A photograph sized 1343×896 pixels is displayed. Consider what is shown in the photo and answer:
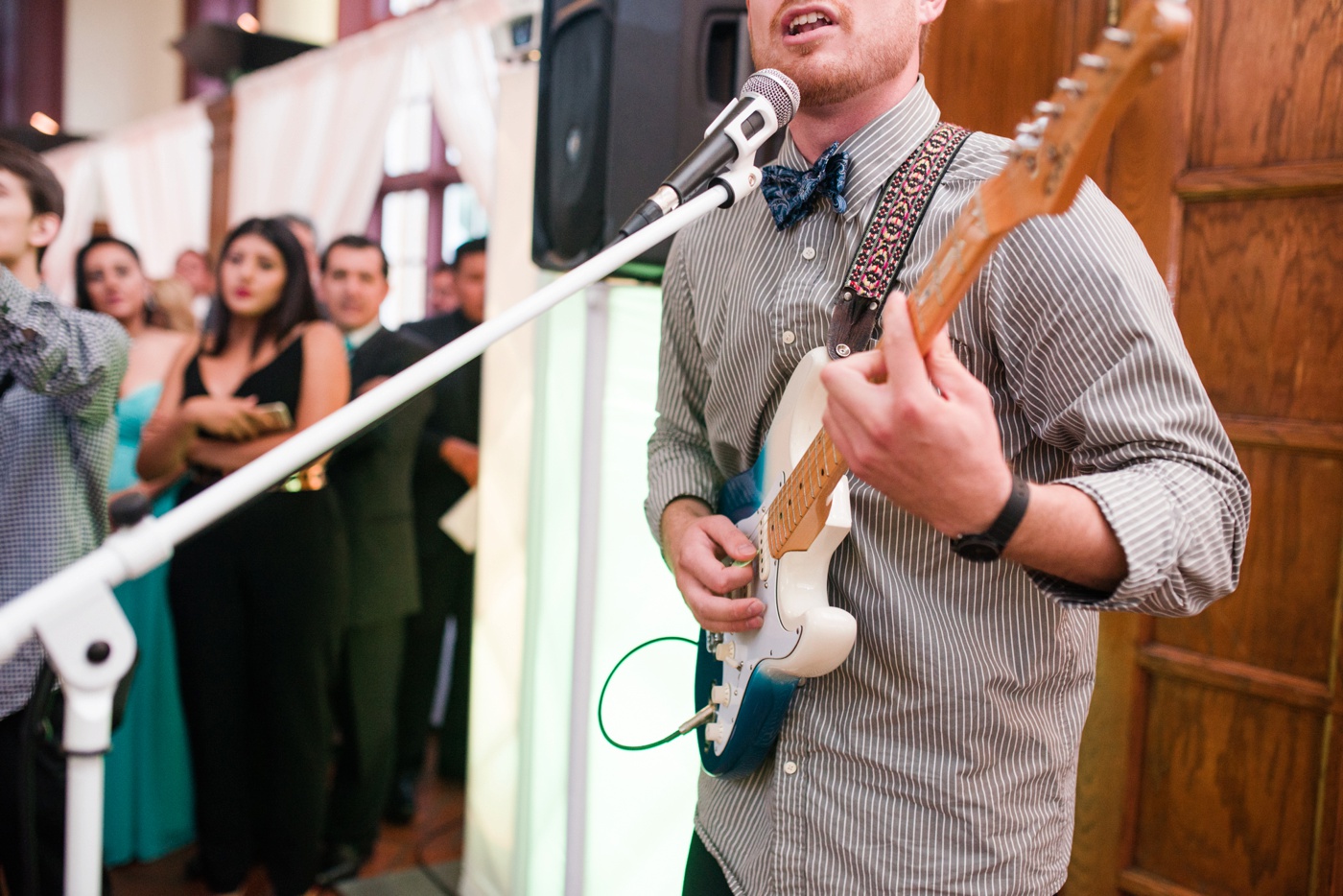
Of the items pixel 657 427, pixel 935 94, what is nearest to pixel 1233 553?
pixel 657 427

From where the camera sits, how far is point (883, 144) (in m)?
1.00

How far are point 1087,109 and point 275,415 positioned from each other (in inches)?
88.0

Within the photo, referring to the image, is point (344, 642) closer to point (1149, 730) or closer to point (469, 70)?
point (1149, 730)

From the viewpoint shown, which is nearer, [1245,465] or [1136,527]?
[1136,527]

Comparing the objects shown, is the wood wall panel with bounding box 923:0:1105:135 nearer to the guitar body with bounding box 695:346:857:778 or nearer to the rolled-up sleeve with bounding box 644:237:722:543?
the rolled-up sleeve with bounding box 644:237:722:543

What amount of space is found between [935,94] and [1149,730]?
1.11 metres

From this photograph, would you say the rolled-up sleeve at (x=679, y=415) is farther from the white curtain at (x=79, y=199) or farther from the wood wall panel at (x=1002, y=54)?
the white curtain at (x=79, y=199)

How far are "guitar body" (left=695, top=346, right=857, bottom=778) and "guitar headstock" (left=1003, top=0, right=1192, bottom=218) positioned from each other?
31cm

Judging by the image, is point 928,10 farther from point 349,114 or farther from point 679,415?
point 349,114


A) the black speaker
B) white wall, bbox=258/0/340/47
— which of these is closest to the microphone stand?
the black speaker

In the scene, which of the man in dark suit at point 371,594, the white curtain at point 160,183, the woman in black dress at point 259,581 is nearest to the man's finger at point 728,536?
the woman in black dress at point 259,581

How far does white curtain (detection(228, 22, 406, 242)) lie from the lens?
470 cm

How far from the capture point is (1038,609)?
90 centimetres

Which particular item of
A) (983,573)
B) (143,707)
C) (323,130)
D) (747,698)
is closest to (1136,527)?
(983,573)
